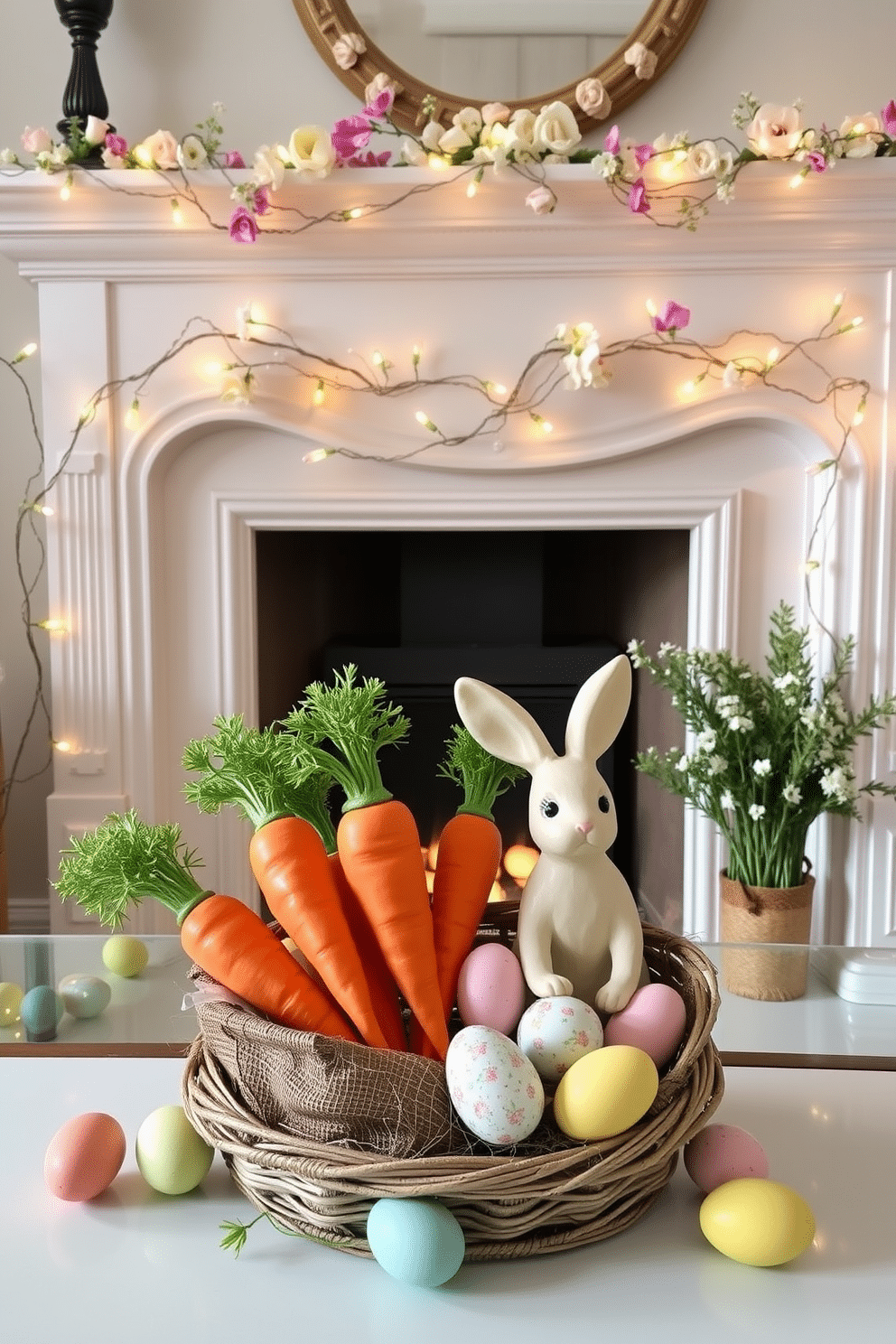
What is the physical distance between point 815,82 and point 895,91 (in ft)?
0.54

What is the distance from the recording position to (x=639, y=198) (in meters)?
2.00

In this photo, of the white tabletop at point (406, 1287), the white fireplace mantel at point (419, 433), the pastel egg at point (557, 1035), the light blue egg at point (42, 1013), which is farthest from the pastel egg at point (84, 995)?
the white fireplace mantel at point (419, 433)

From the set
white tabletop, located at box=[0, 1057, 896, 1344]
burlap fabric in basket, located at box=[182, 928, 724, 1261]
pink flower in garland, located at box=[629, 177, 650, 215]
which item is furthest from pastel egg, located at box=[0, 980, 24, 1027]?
pink flower in garland, located at box=[629, 177, 650, 215]

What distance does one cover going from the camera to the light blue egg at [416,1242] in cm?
52

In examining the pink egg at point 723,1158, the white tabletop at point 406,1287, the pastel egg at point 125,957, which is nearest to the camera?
the white tabletop at point 406,1287

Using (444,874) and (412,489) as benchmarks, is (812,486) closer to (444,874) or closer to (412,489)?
(412,489)

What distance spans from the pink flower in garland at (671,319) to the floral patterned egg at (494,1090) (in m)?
1.77

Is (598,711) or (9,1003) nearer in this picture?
(598,711)

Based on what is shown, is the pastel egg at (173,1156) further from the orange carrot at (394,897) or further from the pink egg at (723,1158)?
the pink egg at (723,1158)

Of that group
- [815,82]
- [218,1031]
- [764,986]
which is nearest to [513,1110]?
[218,1031]

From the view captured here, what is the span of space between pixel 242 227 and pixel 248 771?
1638 mm

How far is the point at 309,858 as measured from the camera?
25.9 inches

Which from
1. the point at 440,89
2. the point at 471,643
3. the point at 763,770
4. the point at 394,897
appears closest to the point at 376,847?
the point at 394,897

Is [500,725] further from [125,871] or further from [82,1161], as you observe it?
[82,1161]
